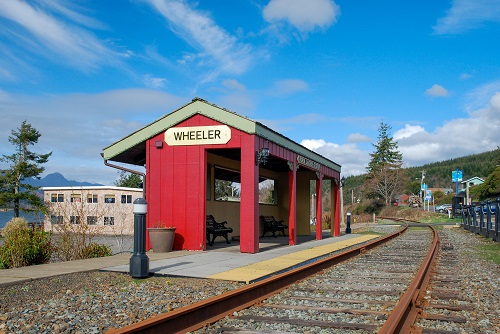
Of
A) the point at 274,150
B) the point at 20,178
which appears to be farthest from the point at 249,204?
the point at 20,178

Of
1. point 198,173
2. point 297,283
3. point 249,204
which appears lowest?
point 297,283

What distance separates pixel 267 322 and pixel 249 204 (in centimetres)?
759

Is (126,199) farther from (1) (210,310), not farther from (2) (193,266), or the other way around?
(1) (210,310)

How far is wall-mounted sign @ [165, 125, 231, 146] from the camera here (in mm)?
13258

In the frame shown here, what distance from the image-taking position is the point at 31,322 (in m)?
5.30

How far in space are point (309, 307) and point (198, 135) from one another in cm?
803

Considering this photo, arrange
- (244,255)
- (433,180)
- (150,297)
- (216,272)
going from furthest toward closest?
Answer: (433,180) < (244,255) < (216,272) < (150,297)

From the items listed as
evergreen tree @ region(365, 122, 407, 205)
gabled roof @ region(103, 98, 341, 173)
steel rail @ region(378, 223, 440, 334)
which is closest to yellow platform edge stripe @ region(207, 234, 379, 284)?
steel rail @ region(378, 223, 440, 334)

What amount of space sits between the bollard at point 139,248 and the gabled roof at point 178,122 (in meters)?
5.21

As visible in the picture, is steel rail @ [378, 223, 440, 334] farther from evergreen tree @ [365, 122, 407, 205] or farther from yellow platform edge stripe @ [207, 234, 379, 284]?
evergreen tree @ [365, 122, 407, 205]

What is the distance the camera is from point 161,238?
12.8 metres

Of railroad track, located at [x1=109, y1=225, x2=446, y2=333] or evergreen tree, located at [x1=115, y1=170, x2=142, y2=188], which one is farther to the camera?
evergreen tree, located at [x1=115, y1=170, x2=142, y2=188]

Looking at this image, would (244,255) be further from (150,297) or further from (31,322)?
(31,322)

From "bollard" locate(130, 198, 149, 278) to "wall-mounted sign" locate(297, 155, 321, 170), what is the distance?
31.2ft
